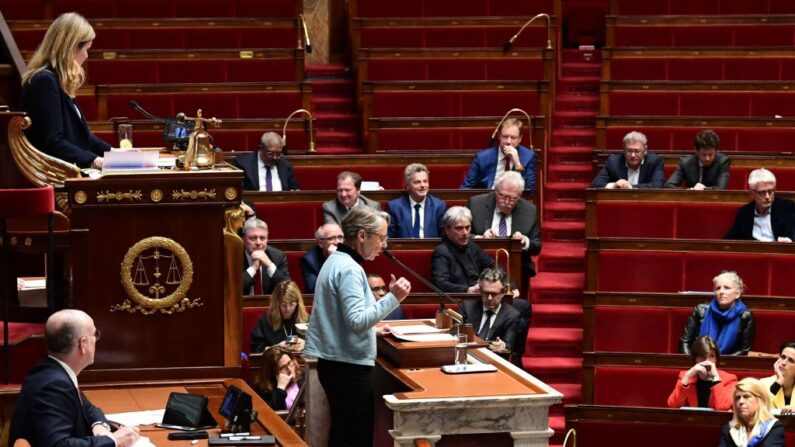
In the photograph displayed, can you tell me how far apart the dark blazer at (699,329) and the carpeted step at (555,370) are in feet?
1.41

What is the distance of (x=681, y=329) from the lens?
4367 millimetres

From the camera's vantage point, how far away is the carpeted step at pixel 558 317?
485 cm

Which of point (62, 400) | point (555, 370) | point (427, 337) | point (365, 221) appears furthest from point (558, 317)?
point (62, 400)

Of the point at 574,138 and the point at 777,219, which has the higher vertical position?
the point at 574,138

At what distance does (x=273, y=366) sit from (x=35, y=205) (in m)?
1.35

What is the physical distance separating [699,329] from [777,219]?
0.60 meters

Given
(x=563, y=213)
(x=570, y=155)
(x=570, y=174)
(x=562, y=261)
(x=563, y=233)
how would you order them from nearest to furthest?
(x=562, y=261) → (x=563, y=233) → (x=563, y=213) → (x=570, y=174) → (x=570, y=155)

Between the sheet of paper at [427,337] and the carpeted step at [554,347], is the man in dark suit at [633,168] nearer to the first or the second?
the carpeted step at [554,347]

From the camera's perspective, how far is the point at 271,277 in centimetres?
429

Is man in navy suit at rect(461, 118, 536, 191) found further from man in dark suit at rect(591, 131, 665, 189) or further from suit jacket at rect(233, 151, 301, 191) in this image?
suit jacket at rect(233, 151, 301, 191)

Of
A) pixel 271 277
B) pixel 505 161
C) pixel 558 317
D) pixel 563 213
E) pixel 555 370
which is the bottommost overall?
pixel 555 370

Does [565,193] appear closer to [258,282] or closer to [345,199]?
[345,199]

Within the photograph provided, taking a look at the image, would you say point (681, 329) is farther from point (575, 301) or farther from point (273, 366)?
point (273, 366)

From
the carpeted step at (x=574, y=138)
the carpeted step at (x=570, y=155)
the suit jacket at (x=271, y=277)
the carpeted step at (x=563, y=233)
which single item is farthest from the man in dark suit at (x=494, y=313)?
the carpeted step at (x=574, y=138)
